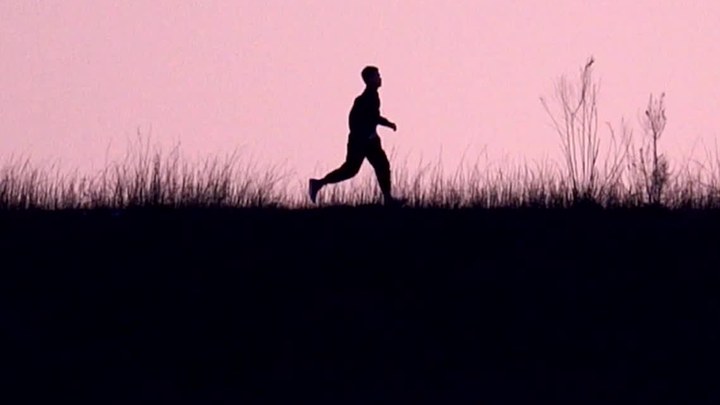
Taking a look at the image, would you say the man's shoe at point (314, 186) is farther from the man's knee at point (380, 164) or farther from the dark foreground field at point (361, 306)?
the dark foreground field at point (361, 306)

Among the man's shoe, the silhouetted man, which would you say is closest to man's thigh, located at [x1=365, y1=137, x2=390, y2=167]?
the silhouetted man

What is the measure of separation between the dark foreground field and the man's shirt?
897mm

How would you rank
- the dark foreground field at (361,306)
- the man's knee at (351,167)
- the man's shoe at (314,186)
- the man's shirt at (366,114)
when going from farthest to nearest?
the man's shoe at (314,186), the man's knee at (351,167), the man's shirt at (366,114), the dark foreground field at (361,306)

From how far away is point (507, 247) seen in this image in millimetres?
18797

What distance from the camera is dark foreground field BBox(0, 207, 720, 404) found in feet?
53.3

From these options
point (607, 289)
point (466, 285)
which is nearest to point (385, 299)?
point (466, 285)

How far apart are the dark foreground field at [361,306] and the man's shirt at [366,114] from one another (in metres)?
0.90

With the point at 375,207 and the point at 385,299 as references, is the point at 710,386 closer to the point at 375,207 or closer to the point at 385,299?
the point at 385,299

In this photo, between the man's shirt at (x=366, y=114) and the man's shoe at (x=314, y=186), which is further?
the man's shoe at (x=314, y=186)

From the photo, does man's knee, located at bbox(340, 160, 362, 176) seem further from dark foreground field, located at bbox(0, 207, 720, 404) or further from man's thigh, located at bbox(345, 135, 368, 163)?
dark foreground field, located at bbox(0, 207, 720, 404)

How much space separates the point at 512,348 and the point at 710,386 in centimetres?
164

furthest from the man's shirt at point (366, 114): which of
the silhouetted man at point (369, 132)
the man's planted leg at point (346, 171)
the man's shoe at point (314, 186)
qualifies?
the man's shoe at point (314, 186)

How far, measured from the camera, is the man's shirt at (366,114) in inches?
797

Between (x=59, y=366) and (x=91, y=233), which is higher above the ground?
(x=91, y=233)
